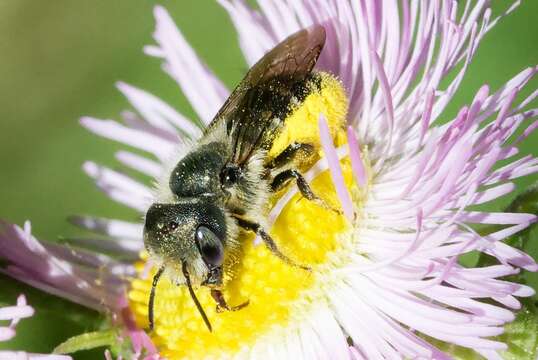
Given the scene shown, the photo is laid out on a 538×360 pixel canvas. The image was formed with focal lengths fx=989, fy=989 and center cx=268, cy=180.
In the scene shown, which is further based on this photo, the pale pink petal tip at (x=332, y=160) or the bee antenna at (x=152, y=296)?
the bee antenna at (x=152, y=296)

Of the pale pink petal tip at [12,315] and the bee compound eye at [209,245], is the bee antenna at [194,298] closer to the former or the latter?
the bee compound eye at [209,245]

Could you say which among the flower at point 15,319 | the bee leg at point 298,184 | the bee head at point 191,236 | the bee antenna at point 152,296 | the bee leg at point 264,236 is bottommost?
the flower at point 15,319

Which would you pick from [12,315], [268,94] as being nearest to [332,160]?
[268,94]

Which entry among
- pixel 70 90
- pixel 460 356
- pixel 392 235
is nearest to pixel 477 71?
pixel 392 235

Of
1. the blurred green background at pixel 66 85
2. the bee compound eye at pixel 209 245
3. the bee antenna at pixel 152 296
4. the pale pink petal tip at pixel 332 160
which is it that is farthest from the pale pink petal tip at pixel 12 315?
the blurred green background at pixel 66 85

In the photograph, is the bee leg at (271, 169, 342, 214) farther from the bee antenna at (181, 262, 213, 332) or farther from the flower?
the flower

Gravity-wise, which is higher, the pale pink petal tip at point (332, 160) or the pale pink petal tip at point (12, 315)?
the pale pink petal tip at point (332, 160)

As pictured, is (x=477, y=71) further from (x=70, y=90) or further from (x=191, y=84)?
(x=70, y=90)

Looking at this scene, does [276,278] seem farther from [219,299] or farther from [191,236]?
[191,236]
